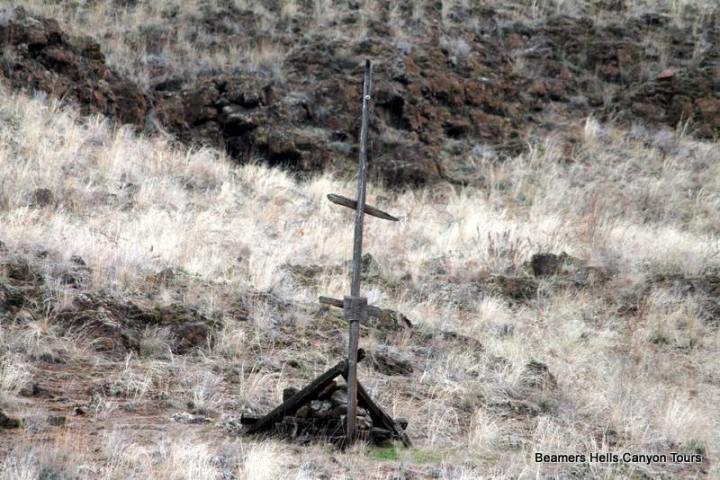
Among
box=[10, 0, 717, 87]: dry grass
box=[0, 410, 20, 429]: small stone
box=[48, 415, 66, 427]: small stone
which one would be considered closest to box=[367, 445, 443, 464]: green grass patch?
box=[48, 415, 66, 427]: small stone

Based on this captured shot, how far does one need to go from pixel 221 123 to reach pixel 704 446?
10.1 meters

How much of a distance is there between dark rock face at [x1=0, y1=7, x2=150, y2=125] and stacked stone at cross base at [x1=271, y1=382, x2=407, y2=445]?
29.3 feet

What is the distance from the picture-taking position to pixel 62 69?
13.5m

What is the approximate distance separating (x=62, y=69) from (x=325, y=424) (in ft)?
32.6

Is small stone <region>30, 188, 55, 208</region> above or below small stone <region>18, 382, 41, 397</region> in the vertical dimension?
below

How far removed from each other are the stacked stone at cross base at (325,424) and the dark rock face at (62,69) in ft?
29.3

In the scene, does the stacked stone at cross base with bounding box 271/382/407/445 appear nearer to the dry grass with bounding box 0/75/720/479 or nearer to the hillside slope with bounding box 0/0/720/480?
the hillside slope with bounding box 0/0/720/480

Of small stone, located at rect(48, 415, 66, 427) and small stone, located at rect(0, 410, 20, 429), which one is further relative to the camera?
small stone, located at rect(48, 415, 66, 427)

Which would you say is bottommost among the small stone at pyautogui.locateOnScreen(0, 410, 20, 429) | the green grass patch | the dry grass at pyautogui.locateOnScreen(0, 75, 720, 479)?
the dry grass at pyautogui.locateOnScreen(0, 75, 720, 479)

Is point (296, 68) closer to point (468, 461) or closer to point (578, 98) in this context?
point (578, 98)

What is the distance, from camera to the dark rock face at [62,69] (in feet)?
42.7

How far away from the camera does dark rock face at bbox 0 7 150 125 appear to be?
13.0 meters

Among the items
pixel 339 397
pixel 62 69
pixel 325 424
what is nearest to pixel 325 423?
pixel 325 424

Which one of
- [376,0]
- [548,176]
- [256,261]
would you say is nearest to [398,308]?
[256,261]
